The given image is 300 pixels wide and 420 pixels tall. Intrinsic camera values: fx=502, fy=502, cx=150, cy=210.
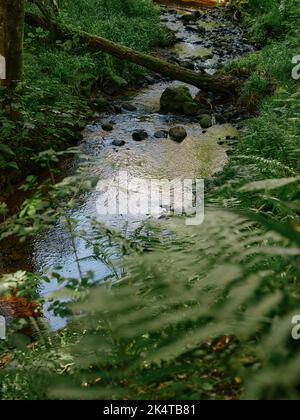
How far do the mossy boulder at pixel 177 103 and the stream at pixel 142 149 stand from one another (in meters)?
0.19

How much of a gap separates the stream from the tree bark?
5.89 feet

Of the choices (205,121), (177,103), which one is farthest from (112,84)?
(205,121)

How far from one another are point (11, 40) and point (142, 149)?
2903mm

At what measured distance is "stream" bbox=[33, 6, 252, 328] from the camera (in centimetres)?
581

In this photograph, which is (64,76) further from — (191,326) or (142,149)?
(191,326)

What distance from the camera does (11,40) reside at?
20.2 feet

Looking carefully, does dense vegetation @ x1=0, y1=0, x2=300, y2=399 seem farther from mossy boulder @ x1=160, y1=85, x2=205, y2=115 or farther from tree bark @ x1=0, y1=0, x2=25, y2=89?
mossy boulder @ x1=160, y1=85, x2=205, y2=115

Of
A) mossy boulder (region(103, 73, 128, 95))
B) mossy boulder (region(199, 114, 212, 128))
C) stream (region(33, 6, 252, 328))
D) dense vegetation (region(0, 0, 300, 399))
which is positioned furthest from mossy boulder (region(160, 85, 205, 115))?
dense vegetation (region(0, 0, 300, 399))

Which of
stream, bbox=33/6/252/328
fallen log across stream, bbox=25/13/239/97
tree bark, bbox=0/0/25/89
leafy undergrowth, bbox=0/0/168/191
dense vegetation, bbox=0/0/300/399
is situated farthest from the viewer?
fallen log across stream, bbox=25/13/239/97

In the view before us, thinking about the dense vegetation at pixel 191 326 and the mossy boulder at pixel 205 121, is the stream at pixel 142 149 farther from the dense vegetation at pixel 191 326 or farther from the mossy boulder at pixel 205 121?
the dense vegetation at pixel 191 326

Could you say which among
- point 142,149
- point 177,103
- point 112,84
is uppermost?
point 112,84

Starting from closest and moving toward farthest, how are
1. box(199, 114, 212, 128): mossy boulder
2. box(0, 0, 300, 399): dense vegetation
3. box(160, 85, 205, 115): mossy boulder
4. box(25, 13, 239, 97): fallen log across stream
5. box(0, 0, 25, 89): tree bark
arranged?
box(0, 0, 300, 399): dense vegetation
box(0, 0, 25, 89): tree bark
box(199, 114, 212, 128): mossy boulder
box(160, 85, 205, 115): mossy boulder
box(25, 13, 239, 97): fallen log across stream

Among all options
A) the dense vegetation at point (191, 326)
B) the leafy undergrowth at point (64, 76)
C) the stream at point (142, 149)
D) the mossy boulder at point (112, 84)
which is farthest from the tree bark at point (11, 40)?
the mossy boulder at point (112, 84)
